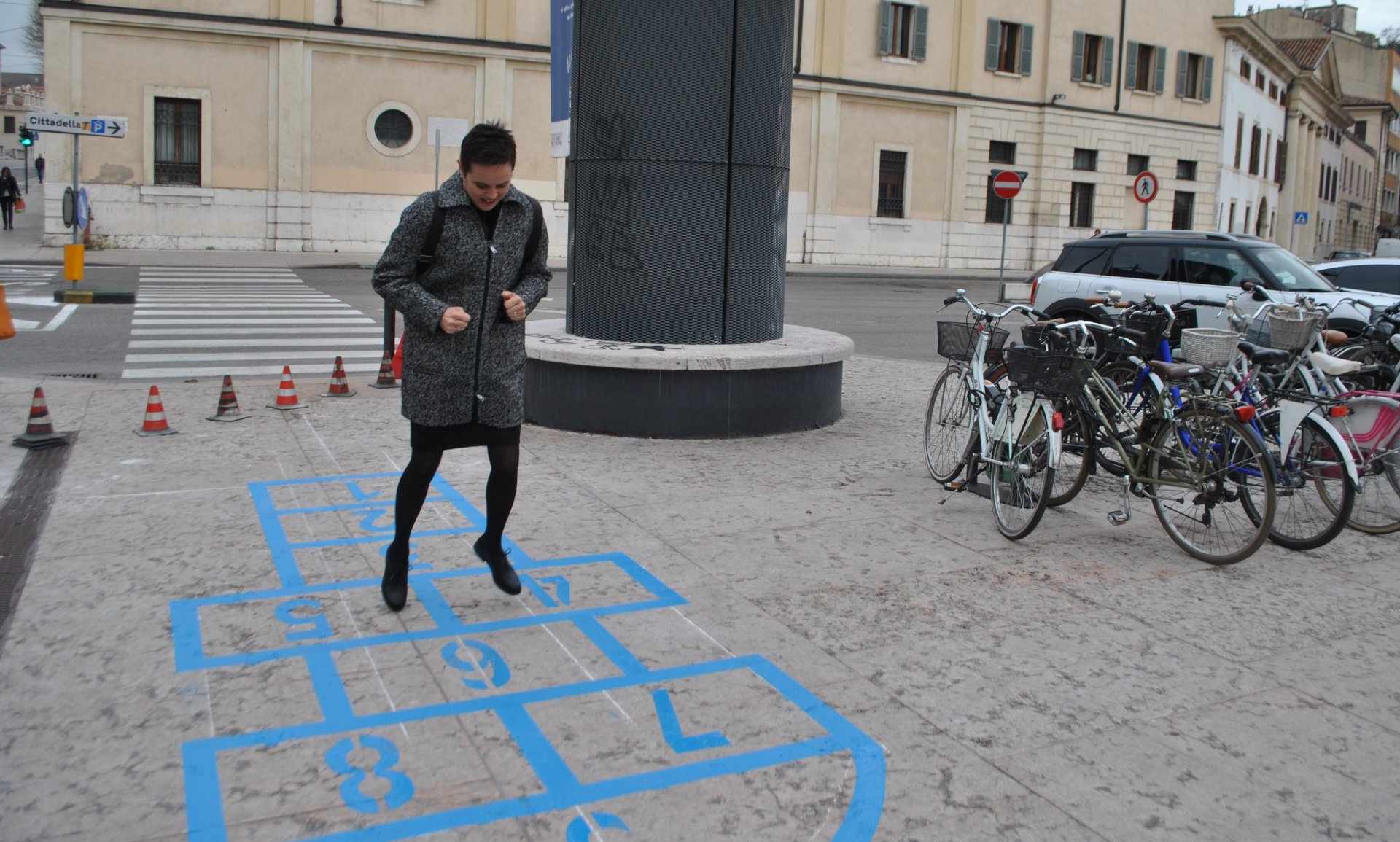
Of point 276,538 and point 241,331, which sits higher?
point 241,331

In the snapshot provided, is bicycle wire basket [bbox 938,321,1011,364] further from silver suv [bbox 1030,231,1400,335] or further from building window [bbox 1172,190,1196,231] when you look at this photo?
building window [bbox 1172,190,1196,231]

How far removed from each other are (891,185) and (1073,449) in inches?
1246

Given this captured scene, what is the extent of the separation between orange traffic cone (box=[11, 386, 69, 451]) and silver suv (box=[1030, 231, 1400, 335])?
9.62 m

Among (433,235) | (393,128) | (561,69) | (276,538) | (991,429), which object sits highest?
(393,128)

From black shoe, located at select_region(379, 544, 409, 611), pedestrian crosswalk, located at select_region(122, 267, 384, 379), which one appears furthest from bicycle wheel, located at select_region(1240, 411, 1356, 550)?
pedestrian crosswalk, located at select_region(122, 267, 384, 379)

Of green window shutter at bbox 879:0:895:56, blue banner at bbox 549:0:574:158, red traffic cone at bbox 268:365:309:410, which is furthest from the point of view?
green window shutter at bbox 879:0:895:56

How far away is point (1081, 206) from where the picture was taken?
41031 millimetres

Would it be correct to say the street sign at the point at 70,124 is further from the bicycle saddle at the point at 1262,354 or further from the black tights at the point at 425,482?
the bicycle saddle at the point at 1262,354

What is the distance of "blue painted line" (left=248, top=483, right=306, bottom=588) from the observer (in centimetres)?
484

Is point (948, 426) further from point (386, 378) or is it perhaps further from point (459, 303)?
point (386, 378)

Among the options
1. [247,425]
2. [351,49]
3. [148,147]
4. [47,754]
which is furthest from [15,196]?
[47,754]

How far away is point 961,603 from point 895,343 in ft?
35.7

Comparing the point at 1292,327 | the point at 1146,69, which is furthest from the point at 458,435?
the point at 1146,69

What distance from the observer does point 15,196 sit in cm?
3588
